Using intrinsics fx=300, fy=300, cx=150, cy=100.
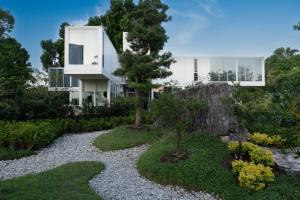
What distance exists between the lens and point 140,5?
41.2ft

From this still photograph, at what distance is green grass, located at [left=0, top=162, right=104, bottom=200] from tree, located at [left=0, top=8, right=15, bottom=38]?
23.3 m

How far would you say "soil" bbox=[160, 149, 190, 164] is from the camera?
743cm

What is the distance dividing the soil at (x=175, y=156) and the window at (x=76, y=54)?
11.7 m

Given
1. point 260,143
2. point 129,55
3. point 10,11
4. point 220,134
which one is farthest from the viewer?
point 10,11

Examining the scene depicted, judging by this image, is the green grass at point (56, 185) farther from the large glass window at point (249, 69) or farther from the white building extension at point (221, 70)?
the large glass window at point (249, 69)

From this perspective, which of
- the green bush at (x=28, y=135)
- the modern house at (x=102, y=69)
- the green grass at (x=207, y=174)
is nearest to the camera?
the green grass at (x=207, y=174)

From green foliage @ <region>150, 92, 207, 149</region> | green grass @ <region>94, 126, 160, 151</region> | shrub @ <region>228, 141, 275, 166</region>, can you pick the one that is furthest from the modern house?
shrub @ <region>228, 141, 275, 166</region>

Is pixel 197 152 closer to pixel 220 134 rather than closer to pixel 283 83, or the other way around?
pixel 220 134

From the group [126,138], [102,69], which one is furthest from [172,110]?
[102,69]

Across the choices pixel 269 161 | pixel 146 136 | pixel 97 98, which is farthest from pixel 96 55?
pixel 269 161

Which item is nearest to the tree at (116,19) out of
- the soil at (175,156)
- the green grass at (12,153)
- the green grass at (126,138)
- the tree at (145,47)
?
the tree at (145,47)

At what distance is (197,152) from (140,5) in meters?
7.40

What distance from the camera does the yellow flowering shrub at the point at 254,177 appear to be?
6.15 m

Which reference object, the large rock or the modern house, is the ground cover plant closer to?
the large rock
